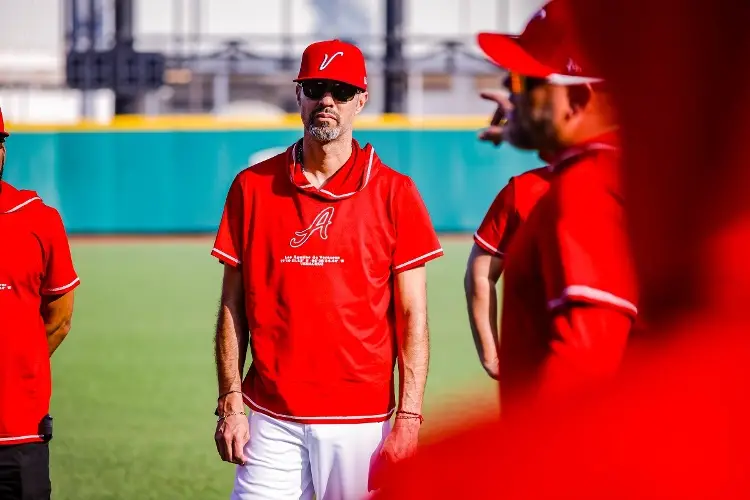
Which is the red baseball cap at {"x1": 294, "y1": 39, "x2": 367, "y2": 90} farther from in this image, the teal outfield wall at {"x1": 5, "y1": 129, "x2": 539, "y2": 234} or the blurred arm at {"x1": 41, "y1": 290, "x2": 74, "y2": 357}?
the teal outfield wall at {"x1": 5, "y1": 129, "x2": 539, "y2": 234}

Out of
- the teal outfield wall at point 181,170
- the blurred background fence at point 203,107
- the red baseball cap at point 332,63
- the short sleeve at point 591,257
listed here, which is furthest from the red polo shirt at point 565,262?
the teal outfield wall at point 181,170

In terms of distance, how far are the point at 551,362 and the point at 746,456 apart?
57cm

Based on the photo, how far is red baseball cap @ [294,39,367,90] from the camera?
3920 mm

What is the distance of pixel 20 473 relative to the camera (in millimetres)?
3998

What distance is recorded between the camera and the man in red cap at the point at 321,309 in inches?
149

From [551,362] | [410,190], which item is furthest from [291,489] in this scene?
[551,362]

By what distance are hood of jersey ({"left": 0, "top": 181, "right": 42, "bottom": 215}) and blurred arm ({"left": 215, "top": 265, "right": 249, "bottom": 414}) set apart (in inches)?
29.9

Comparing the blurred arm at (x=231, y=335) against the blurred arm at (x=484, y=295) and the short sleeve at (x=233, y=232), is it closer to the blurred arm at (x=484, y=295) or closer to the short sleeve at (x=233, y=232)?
the short sleeve at (x=233, y=232)

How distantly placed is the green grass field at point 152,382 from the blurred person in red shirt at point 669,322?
0.21 ft

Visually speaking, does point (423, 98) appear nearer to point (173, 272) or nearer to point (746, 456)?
point (173, 272)

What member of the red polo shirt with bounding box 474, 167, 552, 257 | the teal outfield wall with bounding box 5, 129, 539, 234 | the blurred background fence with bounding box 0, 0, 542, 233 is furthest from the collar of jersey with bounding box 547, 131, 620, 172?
the teal outfield wall with bounding box 5, 129, 539, 234

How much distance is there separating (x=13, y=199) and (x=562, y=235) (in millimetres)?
2920

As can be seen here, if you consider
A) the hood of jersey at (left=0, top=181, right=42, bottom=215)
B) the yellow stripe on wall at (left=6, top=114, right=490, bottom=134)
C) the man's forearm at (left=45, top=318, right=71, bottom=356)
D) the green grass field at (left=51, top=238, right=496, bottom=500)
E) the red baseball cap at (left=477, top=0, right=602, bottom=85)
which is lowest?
the green grass field at (left=51, top=238, right=496, bottom=500)

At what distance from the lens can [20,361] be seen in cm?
403
